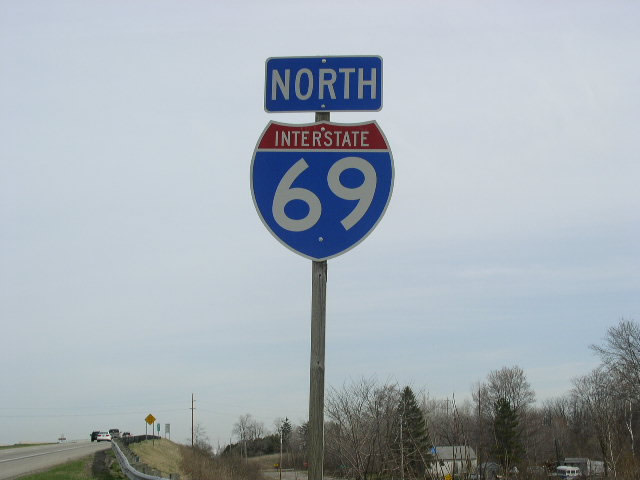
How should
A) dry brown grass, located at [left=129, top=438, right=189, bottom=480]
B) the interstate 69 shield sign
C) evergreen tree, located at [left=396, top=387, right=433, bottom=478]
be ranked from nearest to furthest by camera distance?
1. the interstate 69 shield sign
2. evergreen tree, located at [left=396, top=387, right=433, bottom=478]
3. dry brown grass, located at [left=129, top=438, right=189, bottom=480]

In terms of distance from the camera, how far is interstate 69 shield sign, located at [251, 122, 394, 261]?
14.6ft

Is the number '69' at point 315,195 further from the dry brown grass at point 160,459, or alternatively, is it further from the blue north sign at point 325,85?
the dry brown grass at point 160,459

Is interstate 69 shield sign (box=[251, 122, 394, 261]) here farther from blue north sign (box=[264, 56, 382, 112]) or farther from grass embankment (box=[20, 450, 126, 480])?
grass embankment (box=[20, 450, 126, 480])

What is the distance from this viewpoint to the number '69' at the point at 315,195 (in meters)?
4.46

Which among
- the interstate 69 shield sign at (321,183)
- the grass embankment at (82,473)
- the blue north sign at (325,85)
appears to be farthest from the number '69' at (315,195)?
the grass embankment at (82,473)

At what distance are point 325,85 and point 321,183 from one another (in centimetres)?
68

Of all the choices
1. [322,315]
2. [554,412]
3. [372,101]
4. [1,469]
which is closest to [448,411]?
[322,315]

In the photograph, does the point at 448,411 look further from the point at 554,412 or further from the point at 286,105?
the point at 554,412

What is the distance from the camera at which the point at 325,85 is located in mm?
4738

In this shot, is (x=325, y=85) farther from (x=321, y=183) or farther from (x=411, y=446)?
(x=411, y=446)

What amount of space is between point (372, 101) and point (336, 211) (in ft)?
2.56

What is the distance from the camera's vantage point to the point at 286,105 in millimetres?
4770

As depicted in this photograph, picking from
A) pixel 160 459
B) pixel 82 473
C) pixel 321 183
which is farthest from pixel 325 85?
pixel 160 459

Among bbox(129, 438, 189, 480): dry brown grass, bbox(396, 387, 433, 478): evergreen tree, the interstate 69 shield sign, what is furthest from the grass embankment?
the interstate 69 shield sign
